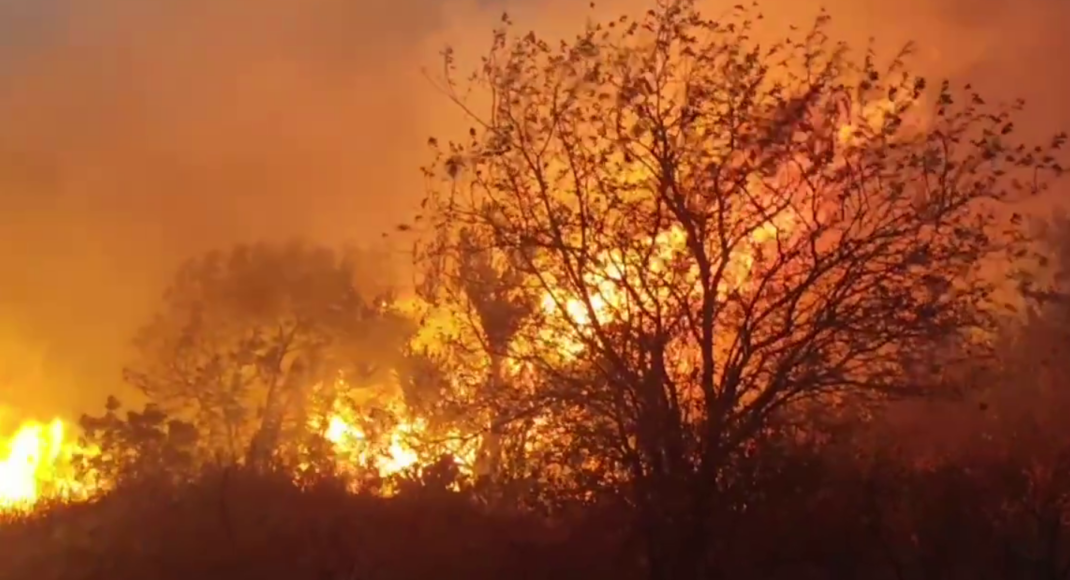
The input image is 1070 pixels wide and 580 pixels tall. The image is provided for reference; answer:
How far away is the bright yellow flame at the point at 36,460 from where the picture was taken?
113 ft

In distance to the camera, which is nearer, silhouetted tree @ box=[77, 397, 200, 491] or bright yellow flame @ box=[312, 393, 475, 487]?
bright yellow flame @ box=[312, 393, 475, 487]

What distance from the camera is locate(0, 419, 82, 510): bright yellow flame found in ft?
→ 113

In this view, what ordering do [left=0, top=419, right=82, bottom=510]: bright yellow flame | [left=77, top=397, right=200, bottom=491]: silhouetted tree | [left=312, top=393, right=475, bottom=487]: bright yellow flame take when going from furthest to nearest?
[left=0, top=419, right=82, bottom=510]: bright yellow flame → [left=77, top=397, right=200, bottom=491]: silhouetted tree → [left=312, top=393, right=475, bottom=487]: bright yellow flame

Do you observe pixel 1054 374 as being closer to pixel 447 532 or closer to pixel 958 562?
pixel 958 562

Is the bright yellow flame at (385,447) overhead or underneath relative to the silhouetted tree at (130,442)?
underneath

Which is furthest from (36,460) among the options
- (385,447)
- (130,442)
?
(385,447)

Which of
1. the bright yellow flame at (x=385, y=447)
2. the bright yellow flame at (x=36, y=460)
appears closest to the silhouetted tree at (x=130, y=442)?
the bright yellow flame at (x=36, y=460)

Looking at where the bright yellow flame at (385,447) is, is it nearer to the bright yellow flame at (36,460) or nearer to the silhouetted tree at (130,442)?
the silhouetted tree at (130,442)

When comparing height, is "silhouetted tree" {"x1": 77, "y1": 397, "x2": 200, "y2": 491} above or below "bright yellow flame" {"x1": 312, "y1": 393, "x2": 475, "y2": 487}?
above

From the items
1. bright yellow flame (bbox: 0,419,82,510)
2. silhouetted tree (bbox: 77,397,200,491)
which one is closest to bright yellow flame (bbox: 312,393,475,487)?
silhouetted tree (bbox: 77,397,200,491)

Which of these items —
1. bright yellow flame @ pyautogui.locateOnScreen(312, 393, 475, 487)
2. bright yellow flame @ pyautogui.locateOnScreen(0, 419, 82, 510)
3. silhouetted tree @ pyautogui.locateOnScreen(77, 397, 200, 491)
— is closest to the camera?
bright yellow flame @ pyautogui.locateOnScreen(312, 393, 475, 487)

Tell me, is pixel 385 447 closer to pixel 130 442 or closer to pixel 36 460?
pixel 130 442

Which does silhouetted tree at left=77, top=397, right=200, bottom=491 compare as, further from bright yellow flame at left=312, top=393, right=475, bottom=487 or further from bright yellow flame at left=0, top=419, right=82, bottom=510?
bright yellow flame at left=312, top=393, right=475, bottom=487

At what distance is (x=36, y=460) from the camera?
125 feet
